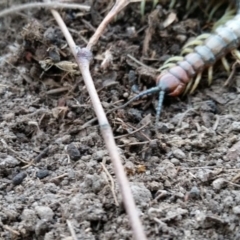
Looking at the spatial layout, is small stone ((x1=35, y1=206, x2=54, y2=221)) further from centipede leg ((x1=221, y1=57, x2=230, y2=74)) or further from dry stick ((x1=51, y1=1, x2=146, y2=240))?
centipede leg ((x1=221, y1=57, x2=230, y2=74))

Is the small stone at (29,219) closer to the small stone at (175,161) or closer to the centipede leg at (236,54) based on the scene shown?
the small stone at (175,161)

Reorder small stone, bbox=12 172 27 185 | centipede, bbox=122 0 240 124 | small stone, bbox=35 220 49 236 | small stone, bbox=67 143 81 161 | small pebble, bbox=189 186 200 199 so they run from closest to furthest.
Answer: small stone, bbox=35 220 49 236 → small pebble, bbox=189 186 200 199 → small stone, bbox=12 172 27 185 → small stone, bbox=67 143 81 161 → centipede, bbox=122 0 240 124

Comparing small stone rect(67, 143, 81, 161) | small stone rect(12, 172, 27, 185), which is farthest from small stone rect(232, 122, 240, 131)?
small stone rect(12, 172, 27, 185)

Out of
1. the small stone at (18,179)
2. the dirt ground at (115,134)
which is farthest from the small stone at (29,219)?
the small stone at (18,179)

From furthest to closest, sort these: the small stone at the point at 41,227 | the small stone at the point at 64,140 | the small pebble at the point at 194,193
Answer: the small stone at the point at 64,140 < the small pebble at the point at 194,193 < the small stone at the point at 41,227

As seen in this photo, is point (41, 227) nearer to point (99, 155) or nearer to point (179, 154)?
point (99, 155)

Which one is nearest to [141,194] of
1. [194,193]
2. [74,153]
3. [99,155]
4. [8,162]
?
[194,193]

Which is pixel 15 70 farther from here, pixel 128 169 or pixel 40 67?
pixel 128 169
